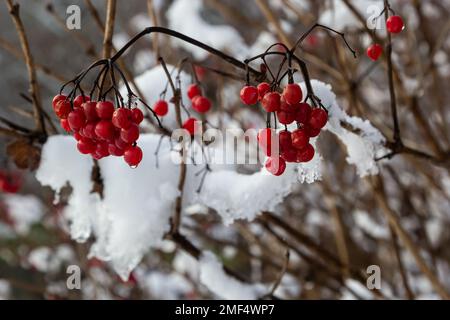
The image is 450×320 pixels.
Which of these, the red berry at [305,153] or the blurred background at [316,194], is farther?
the blurred background at [316,194]

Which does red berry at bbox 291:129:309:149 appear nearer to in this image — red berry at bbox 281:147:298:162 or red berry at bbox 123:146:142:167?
red berry at bbox 281:147:298:162

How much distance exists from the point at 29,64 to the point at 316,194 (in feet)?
8.05

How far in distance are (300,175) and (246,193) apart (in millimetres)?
186

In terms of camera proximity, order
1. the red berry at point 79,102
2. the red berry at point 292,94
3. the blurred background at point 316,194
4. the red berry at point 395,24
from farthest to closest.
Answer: the blurred background at point 316,194 < the red berry at point 395,24 < the red berry at point 79,102 < the red berry at point 292,94

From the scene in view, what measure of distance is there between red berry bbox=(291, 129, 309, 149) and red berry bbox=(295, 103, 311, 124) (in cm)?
2

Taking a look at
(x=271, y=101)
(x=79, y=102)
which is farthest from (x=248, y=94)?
(x=79, y=102)

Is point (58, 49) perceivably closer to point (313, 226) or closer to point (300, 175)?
point (313, 226)

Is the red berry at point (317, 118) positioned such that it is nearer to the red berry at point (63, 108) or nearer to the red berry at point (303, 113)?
the red berry at point (303, 113)

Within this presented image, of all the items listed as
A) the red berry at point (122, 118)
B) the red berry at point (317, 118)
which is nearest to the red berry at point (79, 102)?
the red berry at point (122, 118)

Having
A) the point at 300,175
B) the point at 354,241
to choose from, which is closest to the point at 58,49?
the point at 354,241

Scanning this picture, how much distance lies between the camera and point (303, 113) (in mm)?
697

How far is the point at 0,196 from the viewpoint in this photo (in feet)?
16.8

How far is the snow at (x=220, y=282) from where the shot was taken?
1.25 meters

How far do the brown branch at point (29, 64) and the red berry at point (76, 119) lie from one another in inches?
16.8
